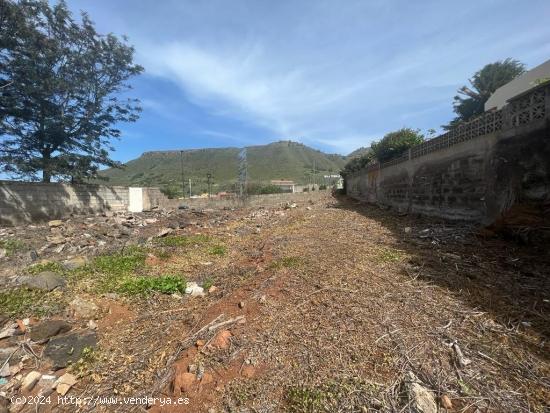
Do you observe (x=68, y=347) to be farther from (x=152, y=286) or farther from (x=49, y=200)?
(x=49, y=200)

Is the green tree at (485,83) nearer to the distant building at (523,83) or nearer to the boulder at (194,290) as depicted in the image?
the distant building at (523,83)

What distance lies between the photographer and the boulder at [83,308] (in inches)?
150

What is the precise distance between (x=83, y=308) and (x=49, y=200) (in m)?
10.7

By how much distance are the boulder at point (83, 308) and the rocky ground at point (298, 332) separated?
0.03 m

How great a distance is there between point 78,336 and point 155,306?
95cm

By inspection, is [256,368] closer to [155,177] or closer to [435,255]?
[435,255]

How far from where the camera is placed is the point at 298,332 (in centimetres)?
269

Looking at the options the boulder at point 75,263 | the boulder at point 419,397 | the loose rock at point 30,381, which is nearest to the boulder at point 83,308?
the loose rock at point 30,381

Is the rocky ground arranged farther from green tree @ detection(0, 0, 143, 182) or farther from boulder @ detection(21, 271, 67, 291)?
green tree @ detection(0, 0, 143, 182)

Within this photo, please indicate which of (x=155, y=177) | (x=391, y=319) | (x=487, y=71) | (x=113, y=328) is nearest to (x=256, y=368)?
(x=391, y=319)

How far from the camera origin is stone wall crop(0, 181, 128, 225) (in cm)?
1035

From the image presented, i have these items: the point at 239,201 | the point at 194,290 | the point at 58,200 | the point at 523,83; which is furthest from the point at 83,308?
the point at 239,201

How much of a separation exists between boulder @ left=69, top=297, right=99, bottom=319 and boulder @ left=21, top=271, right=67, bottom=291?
820 millimetres

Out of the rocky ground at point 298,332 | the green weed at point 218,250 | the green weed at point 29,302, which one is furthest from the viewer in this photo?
the green weed at point 218,250
